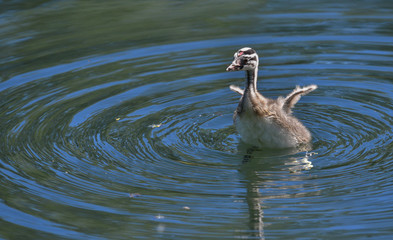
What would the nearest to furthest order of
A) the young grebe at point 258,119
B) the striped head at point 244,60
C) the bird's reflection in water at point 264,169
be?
the bird's reflection in water at point 264,169 < the striped head at point 244,60 < the young grebe at point 258,119

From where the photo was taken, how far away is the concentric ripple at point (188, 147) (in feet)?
27.4

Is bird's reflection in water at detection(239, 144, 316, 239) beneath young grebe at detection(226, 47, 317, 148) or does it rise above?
beneath

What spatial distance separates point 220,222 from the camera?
8.16 metres

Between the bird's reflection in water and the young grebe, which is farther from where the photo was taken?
the young grebe

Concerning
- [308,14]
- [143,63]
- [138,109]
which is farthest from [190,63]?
[308,14]

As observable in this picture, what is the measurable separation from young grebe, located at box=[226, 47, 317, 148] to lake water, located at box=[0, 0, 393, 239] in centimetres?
21

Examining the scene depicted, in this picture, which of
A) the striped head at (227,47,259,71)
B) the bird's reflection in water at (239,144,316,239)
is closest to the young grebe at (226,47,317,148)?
the striped head at (227,47,259,71)

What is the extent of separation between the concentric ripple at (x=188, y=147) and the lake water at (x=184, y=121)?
3 centimetres

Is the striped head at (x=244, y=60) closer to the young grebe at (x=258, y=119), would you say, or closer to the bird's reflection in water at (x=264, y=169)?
the young grebe at (x=258, y=119)

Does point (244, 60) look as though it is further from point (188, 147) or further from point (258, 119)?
point (188, 147)

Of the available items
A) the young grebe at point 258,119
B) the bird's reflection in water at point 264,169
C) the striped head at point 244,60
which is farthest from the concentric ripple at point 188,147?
the striped head at point 244,60

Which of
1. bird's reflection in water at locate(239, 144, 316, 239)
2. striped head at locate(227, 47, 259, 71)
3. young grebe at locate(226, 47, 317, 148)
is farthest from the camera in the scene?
young grebe at locate(226, 47, 317, 148)

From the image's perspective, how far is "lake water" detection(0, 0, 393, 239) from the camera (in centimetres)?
837

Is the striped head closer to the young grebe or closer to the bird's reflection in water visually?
the young grebe
